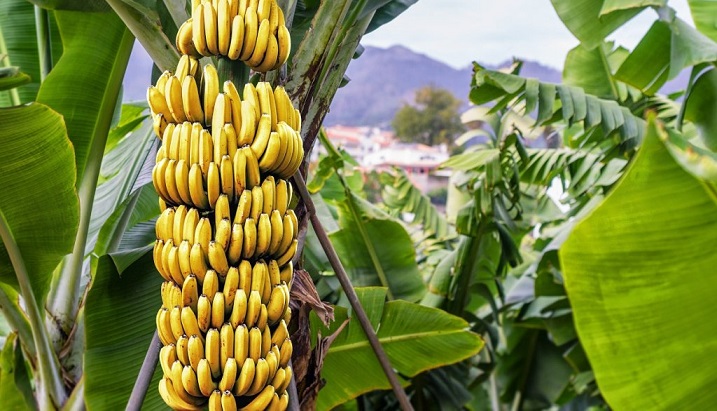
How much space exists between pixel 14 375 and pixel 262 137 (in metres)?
0.74

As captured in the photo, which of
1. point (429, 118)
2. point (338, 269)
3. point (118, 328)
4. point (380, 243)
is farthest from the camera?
point (429, 118)

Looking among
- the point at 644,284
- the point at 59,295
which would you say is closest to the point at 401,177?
the point at 59,295

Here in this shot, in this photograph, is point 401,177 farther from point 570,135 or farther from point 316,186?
point 316,186

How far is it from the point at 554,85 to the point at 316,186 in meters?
0.68

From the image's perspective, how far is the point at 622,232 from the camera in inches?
21.1

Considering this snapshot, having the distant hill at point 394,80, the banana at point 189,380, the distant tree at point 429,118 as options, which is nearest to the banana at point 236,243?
the banana at point 189,380

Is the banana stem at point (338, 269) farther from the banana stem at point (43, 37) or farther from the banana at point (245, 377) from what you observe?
the banana stem at point (43, 37)

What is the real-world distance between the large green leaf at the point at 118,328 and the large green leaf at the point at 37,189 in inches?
3.6

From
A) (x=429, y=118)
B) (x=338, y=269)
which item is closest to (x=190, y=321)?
(x=338, y=269)

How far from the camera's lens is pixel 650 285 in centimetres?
56

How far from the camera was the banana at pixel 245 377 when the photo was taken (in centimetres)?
55

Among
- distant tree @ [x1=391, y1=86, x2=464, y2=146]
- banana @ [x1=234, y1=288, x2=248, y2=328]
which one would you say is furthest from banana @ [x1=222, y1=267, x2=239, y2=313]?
distant tree @ [x1=391, y1=86, x2=464, y2=146]

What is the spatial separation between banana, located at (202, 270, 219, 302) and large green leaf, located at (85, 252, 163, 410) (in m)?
0.37

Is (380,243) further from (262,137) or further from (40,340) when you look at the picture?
(262,137)
